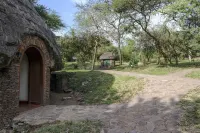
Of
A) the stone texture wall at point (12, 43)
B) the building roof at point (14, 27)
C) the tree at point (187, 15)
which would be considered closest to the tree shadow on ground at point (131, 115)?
the stone texture wall at point (12, 43)

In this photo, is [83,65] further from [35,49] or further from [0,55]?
[0,55]

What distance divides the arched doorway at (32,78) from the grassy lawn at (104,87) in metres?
2.21

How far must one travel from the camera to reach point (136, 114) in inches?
262

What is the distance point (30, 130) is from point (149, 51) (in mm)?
19972

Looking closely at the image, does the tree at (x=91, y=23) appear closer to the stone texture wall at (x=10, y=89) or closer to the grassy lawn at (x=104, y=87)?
the grassy lawn at (x=104, y=87)

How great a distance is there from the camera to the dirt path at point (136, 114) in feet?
18.4

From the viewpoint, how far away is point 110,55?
30.8m

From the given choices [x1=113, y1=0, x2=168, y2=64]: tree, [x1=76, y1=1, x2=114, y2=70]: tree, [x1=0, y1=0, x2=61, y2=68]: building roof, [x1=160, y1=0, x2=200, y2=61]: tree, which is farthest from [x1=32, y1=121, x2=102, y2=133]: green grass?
[x1=76, y1=1, x2=114, y2=70]: tree

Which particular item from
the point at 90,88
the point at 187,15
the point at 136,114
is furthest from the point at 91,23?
the point at 136,114

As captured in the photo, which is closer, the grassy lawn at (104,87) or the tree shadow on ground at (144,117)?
the tree shadow on ground at (144,117)

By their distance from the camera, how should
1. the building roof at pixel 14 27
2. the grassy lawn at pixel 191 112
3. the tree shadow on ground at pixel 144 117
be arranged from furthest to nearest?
the building roof at pixel 14 27, the tree shadow on ground at pixel 144 117, the grassy lawn at pixel 191 112

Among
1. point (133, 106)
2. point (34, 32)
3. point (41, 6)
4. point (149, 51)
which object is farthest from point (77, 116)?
point (149, 51)

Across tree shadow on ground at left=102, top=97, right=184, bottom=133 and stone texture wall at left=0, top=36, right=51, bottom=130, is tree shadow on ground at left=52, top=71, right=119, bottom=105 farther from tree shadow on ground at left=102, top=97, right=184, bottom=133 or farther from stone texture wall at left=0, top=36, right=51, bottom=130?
stone texture wall at left=0, top=36, right=51, bottom=130

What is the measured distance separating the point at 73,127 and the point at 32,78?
14.6ft
